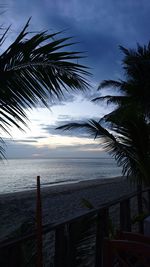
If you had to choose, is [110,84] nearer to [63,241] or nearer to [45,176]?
[63,241]

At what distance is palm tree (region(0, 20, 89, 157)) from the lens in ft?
5.16

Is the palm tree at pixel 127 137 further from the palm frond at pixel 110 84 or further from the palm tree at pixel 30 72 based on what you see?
the palm frond at pixel 110 84

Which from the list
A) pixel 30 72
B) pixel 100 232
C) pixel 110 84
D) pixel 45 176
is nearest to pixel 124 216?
pixel 100 232

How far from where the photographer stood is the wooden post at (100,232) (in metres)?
3.13

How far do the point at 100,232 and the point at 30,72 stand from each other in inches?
83.3

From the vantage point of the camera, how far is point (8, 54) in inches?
61.0

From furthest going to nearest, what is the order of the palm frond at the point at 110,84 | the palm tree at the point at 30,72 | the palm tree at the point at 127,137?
1. the palm frond at the point at 110,84
2. the palm tree at the point at 127,137
3. the palm tree at the point at 30,72

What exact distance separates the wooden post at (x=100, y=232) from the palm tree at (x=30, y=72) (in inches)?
74.4

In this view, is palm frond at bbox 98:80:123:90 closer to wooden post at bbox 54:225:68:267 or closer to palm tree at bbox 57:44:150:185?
palm tree at bbox 57:44:150:185

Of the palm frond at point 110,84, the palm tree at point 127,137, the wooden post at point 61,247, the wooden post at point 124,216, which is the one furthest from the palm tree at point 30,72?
the palm frond at point 110,84

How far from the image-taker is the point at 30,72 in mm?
1671

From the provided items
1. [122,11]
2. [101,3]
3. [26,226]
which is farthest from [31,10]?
[122,11]

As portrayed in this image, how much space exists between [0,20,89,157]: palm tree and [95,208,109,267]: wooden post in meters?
1.89

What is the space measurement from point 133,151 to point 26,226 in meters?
4.16
